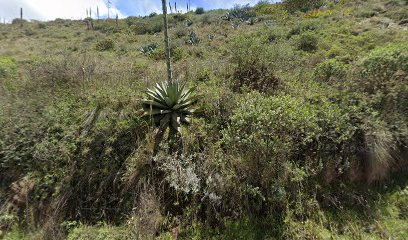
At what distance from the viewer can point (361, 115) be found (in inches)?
170

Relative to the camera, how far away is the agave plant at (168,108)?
4746mm

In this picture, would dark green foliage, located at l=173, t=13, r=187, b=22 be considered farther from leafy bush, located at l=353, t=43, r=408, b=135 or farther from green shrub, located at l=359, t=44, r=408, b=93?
green shrub, located at l=359, t=44, r=408, b=93

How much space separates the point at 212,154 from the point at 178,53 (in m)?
7.11

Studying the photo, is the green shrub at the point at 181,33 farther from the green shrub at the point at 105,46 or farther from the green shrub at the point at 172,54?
the green shrub at the point at 172,54

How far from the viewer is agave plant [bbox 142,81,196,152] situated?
4746 millimetres

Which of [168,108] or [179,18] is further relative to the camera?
[179,18]

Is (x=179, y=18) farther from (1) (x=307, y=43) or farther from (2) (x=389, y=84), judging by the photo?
(2) (x=389, y=84)

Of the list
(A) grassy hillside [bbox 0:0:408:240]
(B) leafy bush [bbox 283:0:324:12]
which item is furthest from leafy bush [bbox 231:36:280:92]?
(B) leafy bush [bbox 283:0:324:12]

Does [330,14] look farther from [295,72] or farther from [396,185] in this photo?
[396,185]

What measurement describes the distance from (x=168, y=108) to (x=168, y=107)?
0.02 m

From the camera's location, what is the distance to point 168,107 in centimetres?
486

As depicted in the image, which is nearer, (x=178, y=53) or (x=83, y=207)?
(x=83, y=207)

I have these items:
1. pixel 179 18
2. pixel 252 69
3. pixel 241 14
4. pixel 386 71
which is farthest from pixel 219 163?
A: pixel 179 18

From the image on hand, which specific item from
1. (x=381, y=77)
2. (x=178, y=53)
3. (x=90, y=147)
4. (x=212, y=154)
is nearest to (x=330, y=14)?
(x=178, y=53)
